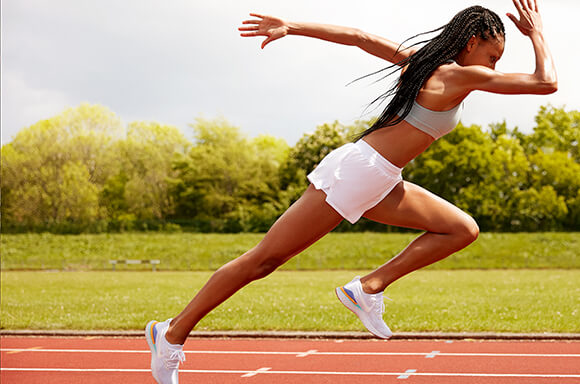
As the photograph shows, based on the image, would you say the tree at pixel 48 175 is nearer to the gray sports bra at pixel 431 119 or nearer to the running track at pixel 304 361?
the running track at pixel 304 361

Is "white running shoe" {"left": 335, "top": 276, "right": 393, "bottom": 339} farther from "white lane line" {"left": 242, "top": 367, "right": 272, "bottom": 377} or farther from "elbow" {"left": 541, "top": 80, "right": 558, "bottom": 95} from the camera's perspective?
"white lane line" {"left": 242, "top": 367, "right": 272, "bottom": 377}

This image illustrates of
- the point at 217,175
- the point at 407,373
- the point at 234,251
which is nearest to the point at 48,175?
the point at 217,175

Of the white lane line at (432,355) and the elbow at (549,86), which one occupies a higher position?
the elbow at (549,86)

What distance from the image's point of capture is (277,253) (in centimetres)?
386

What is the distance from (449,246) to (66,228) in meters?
45.5

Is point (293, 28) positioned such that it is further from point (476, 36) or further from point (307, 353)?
point (307, 353)

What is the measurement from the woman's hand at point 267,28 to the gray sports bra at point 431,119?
103 cm

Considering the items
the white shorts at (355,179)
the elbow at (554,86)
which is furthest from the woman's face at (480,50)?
the white shorts at (355,179)

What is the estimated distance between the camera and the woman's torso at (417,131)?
3662 millimetres

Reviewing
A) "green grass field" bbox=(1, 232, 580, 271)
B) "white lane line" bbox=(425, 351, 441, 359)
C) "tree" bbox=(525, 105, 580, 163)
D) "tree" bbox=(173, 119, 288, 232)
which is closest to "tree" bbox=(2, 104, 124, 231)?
"green grass field" bbox=(1, 232, 580, 271)

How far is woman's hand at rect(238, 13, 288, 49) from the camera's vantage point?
167 inches

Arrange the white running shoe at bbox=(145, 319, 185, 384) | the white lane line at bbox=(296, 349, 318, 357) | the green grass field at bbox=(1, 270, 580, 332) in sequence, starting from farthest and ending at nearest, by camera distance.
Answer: the green grass field at bbox=(1, 270, 580, 332) < the white lane line at bbox=(296, 349, 318, 357) < the white running shoe at bbox=(145, 319, 185, 384)

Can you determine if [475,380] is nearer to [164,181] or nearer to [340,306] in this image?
[340,306]

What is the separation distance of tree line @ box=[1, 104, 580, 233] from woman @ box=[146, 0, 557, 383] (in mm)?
43675
